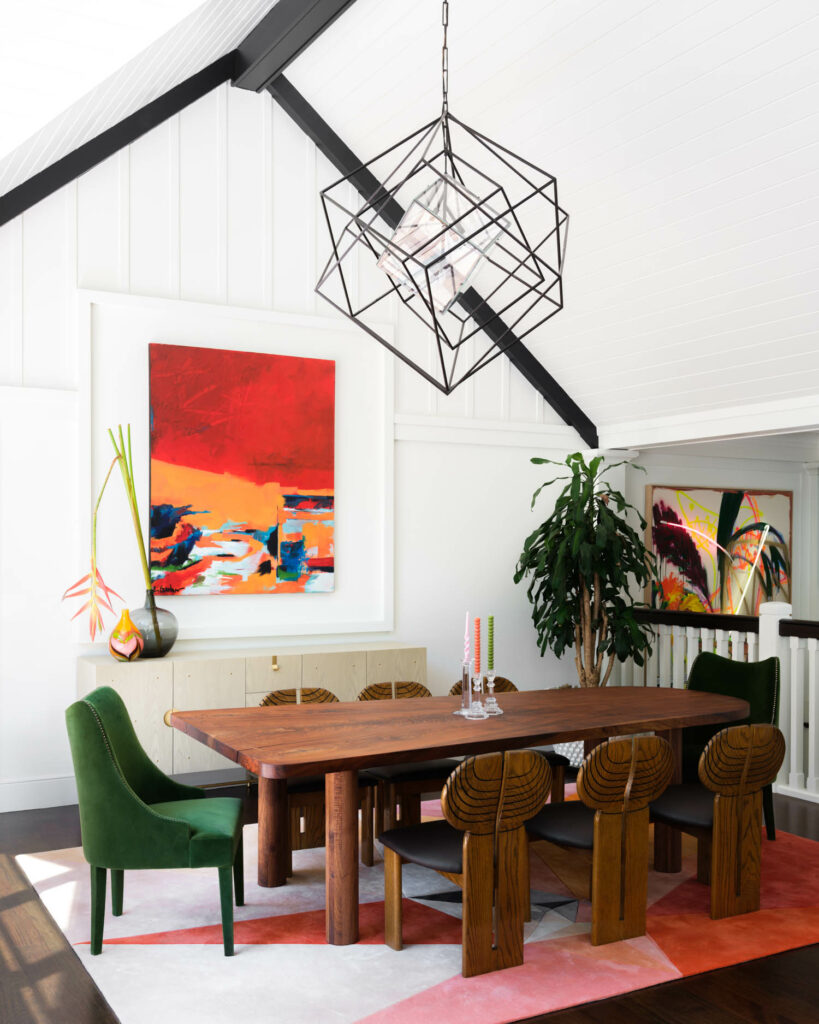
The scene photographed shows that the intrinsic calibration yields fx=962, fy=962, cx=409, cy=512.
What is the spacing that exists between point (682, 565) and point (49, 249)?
16.4 ft

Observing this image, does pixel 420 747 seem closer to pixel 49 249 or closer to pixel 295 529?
pixel 295 529

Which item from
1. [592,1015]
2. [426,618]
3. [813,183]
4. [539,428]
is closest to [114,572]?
[426,618]

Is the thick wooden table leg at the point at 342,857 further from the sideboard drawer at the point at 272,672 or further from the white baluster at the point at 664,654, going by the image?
the white baluster at the point at 664,654

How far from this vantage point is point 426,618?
6.38m

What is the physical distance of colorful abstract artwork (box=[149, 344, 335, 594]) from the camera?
5480mm

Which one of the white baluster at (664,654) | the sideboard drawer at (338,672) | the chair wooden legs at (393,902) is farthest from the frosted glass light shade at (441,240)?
the white baluster at (664,654)

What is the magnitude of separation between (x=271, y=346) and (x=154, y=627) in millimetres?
1855

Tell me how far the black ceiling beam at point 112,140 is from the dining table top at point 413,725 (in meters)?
2.99

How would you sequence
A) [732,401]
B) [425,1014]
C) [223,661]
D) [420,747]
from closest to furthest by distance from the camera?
[425,1014] → [420,747] → [223,661] → [732,401]

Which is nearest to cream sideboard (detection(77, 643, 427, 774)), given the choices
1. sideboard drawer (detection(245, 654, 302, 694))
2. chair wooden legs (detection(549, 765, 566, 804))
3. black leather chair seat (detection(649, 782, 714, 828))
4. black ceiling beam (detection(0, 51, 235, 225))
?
sideboard drawer (detection(245, 654, 302, 694))

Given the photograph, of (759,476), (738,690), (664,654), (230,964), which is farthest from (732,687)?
(759,476)

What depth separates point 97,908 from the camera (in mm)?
3248

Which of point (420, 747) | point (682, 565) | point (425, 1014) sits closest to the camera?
point (425, 1014)

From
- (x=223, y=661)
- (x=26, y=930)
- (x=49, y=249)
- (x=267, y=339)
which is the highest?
(x=49, y=249)
